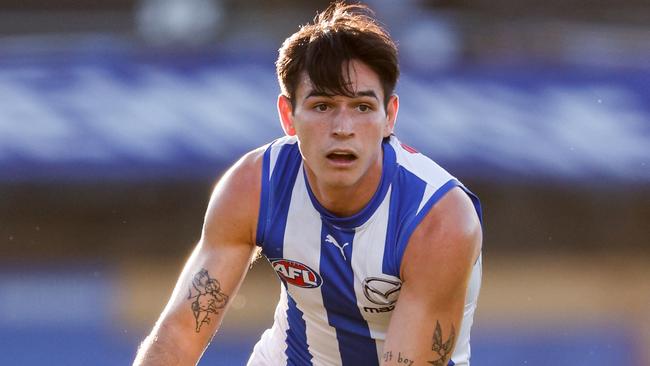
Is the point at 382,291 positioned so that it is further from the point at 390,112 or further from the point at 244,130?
the point at 244,130

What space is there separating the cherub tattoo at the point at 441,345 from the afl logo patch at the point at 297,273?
539mm

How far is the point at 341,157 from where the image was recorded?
13.8ft

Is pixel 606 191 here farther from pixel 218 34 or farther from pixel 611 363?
pixel 218 34

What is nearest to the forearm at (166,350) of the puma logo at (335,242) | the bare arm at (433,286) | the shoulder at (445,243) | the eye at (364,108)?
the puma logo at (335,242)

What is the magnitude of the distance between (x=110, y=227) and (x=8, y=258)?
2.77 ft

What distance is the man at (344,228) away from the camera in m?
4.14

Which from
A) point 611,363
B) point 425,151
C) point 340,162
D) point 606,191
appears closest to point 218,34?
point 425,151

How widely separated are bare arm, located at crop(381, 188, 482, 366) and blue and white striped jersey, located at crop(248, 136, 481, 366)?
0.08 meters

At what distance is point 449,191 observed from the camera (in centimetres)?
426

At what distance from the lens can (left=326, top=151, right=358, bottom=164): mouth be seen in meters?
4.16

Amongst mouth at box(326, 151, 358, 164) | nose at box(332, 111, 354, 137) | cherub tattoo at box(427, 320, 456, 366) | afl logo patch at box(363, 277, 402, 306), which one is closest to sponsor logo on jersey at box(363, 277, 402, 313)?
afl logo patch at box(363, 277, 402, 306)

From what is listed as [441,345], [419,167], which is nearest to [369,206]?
[419,167]

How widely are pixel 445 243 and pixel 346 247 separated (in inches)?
17.2

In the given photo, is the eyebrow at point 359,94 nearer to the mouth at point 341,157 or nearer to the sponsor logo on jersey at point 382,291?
the mouth at point 341,157
